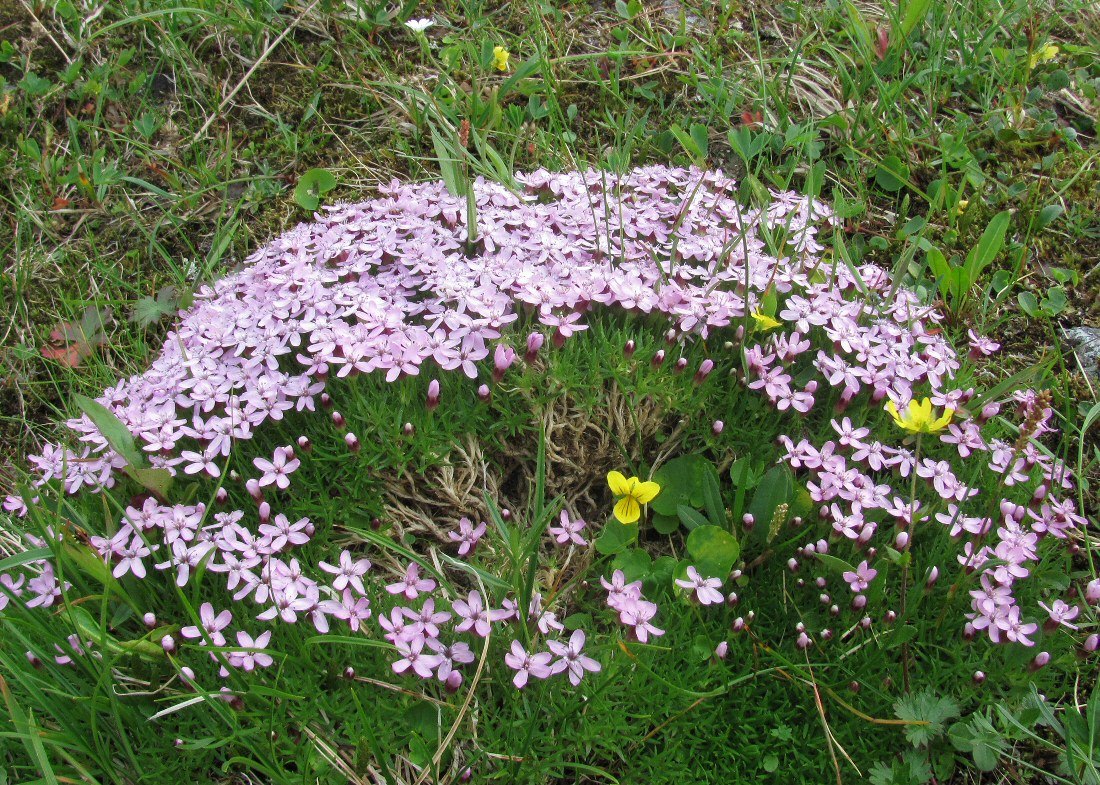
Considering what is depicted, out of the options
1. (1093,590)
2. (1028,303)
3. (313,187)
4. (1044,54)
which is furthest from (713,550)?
(1044,54)

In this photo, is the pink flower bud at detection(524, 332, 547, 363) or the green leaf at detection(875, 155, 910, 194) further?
the green leaf at detection(875, 155, 910, 194)

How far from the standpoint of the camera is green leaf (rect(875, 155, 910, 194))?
387cm

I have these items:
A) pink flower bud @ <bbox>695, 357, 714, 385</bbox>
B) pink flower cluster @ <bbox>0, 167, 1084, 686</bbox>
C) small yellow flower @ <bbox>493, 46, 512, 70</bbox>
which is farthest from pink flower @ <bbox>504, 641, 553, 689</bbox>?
small yellow flower @ <bbox>493, 46, 512, 70</bbox>

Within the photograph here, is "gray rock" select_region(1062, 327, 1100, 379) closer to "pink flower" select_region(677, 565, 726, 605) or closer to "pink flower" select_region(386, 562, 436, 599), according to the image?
"pink flower" select_region(677, 565, 726, 605)

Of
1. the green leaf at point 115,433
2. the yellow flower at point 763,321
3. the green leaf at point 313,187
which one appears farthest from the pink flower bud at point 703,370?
the green leaf at point 313,187

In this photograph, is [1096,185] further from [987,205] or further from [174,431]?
[174,431]

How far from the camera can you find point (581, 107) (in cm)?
439

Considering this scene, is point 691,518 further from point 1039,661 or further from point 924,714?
point 1039,661

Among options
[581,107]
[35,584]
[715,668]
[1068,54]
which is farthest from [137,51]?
[1068,54]

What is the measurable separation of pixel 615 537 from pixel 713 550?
293 millimetres

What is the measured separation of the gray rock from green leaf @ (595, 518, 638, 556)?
6.68 feet

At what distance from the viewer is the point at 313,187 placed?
3.86 m

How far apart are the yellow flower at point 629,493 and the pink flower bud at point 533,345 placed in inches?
19.7

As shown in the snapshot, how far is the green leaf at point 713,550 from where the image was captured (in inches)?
97.8
